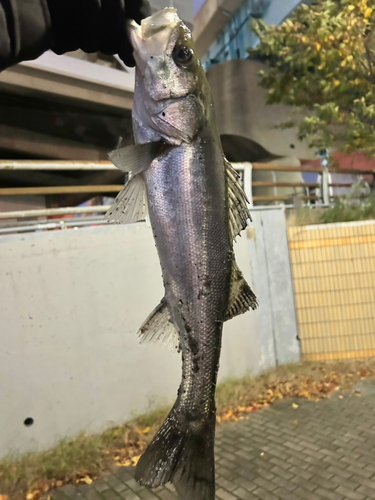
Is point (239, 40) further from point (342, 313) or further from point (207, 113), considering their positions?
point (207, 113)

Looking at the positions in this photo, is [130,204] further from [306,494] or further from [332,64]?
[332,64]

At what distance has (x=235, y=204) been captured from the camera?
135 cm

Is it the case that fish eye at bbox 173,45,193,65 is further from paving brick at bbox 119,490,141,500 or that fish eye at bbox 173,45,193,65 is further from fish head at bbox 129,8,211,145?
paving brick at bbox 119,490,141,500

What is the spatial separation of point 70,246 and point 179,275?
264cm

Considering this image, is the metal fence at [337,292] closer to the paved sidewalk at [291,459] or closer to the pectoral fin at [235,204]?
the paved sidewalk at [291,459]

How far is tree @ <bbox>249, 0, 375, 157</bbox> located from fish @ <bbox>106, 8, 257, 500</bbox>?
15.8 ft

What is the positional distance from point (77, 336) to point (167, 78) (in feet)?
9.79

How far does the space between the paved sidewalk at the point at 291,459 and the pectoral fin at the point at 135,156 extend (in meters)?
2.77

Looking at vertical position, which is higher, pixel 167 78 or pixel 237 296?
pixel 167 78

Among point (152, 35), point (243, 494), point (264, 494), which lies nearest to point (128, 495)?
point (243, 494)

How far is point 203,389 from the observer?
134 cm

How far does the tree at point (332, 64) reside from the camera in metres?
5.10

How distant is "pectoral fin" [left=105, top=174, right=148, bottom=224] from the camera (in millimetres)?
1296

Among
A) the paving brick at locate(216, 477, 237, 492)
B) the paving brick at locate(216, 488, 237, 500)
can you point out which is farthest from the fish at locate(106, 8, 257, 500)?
the paving brick at locate(216, 477, 237, 492)
